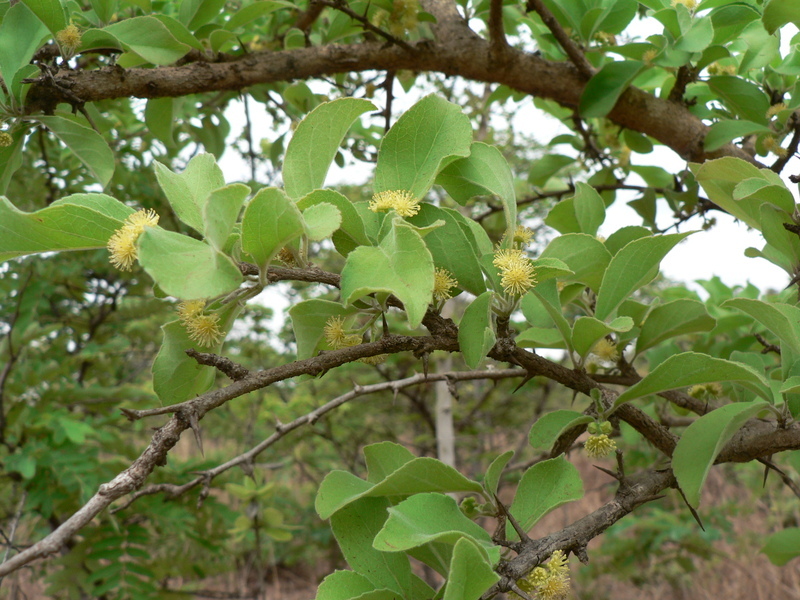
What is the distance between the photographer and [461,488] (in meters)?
0.77

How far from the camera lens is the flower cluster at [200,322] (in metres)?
0.69

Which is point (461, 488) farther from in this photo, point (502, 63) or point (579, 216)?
point (502, 63)

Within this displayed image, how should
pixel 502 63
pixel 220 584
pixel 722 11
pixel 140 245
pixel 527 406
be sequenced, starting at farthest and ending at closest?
pixel 220 584 → pixel 527 406 → pixel 502 63 → pixel 722 11 → pixel 140 245

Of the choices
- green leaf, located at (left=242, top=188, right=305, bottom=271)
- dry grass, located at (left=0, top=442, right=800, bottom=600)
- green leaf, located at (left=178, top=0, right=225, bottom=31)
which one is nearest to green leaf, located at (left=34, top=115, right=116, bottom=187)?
green leaf, located at (left=178, top=0, right=225, bottom=31)

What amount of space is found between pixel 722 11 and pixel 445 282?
0.89 metres

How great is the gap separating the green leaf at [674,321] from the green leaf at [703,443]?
0.19 metres

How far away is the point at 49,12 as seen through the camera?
1.05 metres

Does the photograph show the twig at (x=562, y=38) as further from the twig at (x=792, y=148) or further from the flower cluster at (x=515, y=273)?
the flower cluster at (x=515, y=273)

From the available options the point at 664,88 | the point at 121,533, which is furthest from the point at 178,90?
the point at 121,533

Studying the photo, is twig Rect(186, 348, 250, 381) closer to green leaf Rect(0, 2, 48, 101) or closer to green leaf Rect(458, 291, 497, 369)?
green leaf Rect(458, 291, 497, 369)

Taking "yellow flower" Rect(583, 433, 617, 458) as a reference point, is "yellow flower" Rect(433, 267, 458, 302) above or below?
above

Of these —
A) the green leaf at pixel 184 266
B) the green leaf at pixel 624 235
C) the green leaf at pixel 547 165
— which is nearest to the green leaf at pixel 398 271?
the green leaf at pixel 184 266

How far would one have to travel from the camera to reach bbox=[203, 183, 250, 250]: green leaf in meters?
0.54

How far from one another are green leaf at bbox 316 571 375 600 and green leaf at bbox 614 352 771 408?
0.40m
